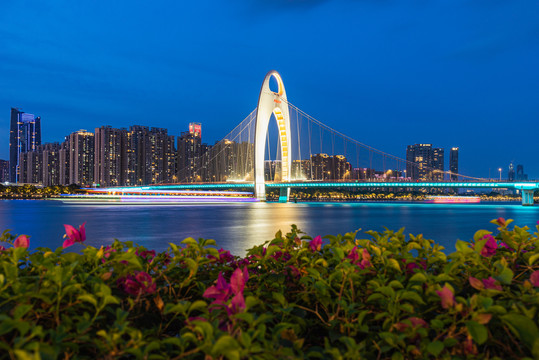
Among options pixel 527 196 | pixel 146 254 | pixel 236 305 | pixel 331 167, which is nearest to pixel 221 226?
pixel 146 254

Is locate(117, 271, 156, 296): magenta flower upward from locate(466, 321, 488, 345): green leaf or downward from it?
upward

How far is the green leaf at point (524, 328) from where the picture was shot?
1030mm

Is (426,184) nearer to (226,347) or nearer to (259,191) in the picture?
(259,191)

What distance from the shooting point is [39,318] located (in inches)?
52.7

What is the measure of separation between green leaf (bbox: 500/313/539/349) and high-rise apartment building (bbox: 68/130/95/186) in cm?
14772

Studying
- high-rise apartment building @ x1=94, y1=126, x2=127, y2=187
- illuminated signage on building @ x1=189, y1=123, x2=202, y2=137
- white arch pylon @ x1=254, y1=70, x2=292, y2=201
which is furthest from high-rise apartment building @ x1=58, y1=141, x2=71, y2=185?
white arch pylon @ x1=254, y1=70, x2=292, y2=201

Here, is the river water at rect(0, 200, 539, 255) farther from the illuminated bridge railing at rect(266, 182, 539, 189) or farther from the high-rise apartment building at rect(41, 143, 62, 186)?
the high-rise apartment building at rect(41, 143, 62, 186)

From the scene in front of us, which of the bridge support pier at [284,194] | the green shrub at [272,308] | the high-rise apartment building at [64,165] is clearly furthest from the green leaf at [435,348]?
the high-rise apartment building at [64,165]

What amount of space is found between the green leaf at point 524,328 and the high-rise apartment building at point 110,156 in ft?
452

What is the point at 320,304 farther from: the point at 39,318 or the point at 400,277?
the point at 39,318

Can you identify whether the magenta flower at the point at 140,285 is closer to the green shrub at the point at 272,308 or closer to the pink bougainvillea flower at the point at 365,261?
the green shrub at the point at 272,308

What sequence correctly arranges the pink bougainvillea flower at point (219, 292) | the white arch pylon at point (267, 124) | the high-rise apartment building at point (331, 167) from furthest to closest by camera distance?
the high-rise apartment building at point (331, 167) → the white arch pylon at point (267, 124) → the pink bougainvillea flower at point (219, 292)

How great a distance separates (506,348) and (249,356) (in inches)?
34.1

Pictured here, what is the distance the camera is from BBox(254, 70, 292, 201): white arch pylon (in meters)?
57.3
